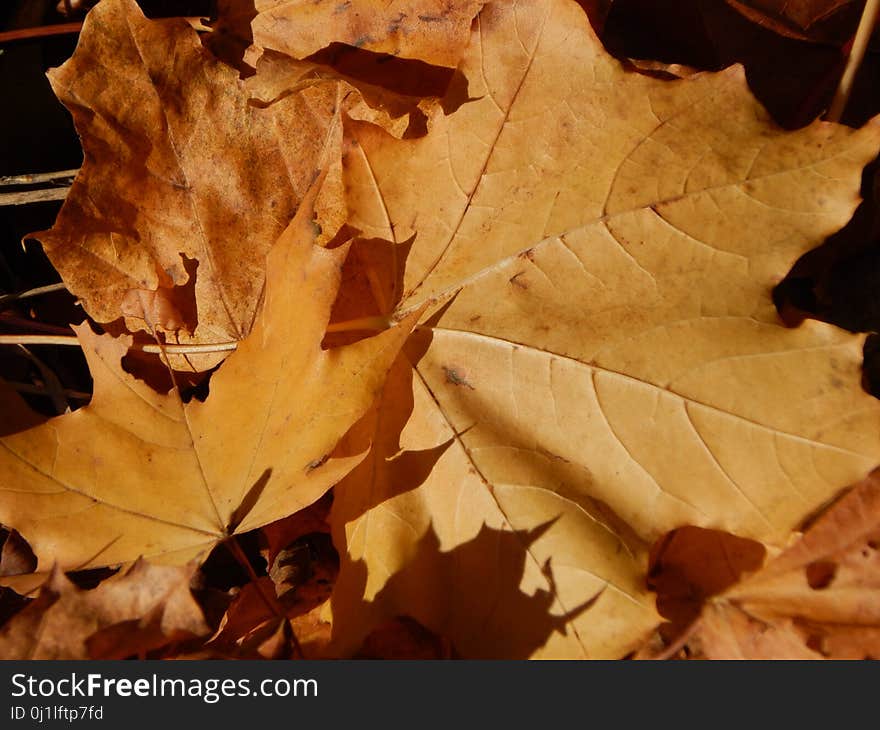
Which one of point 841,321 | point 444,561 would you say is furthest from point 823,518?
point 444,561

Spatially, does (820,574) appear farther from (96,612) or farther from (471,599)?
(96,612)

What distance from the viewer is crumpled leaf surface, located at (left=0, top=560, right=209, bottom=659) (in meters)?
0.90

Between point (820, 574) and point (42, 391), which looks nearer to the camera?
point (820, 574)

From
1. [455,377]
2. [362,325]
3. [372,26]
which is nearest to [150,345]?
[362,325]

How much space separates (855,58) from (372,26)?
0.69 metres

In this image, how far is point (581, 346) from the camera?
3.31ft

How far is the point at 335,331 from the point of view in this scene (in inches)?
43.5

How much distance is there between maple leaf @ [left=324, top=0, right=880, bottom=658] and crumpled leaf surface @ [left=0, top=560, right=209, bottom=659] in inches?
9.9

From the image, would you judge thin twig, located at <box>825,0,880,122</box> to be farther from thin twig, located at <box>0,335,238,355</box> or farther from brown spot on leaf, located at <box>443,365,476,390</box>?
thin twig, located at <box>0,335,238,355</box>

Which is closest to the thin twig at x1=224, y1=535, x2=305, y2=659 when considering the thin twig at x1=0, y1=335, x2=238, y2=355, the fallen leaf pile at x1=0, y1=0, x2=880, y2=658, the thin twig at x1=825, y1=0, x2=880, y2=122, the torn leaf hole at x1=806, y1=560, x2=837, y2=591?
the fallen leaf pile at x1=0, y1=0, x2=880, y2=658

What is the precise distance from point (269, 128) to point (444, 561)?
0.65 m

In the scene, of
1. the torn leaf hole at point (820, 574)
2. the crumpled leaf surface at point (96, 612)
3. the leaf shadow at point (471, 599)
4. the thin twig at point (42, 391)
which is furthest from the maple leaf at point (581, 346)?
the thin twig at point (42, 391)

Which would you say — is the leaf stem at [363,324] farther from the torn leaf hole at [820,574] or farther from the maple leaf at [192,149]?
the torn leaf hole at [820,574]

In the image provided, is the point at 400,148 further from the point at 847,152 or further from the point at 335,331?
the point at 847,152
